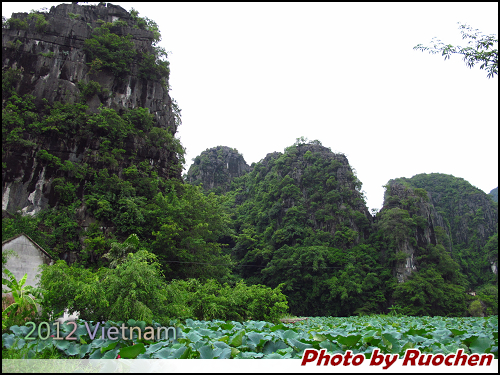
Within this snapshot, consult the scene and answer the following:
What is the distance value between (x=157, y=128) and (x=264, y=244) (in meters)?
15.1

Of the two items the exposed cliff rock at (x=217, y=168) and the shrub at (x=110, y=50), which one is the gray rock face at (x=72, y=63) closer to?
the shrub at (x=110, y=50)

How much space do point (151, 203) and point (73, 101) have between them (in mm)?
7143

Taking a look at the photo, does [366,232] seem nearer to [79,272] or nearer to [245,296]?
[245,296]

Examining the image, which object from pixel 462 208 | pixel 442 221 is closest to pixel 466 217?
pixel 462 208

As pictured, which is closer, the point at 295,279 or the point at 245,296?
the point at 245,296

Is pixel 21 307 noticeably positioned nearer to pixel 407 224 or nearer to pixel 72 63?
pixel 72 63

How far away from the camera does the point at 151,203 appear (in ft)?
58.2

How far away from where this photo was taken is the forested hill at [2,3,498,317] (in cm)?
1593

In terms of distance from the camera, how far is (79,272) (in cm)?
771

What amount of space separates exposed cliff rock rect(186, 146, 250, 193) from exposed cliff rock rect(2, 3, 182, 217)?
23290mm

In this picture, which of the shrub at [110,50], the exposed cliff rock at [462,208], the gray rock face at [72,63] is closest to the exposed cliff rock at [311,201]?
the gray rock face at [72,63]

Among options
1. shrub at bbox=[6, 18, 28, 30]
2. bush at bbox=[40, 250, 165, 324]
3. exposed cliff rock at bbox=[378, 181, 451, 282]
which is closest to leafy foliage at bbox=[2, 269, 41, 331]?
bush at bbox=[40, 250, 165, 324]

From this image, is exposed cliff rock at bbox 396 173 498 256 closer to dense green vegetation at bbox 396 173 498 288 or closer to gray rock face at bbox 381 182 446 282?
dense green vegetation at bbox 396 173 498 288

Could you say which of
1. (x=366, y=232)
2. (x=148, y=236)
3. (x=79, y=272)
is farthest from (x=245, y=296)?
(x=366, y=232)
